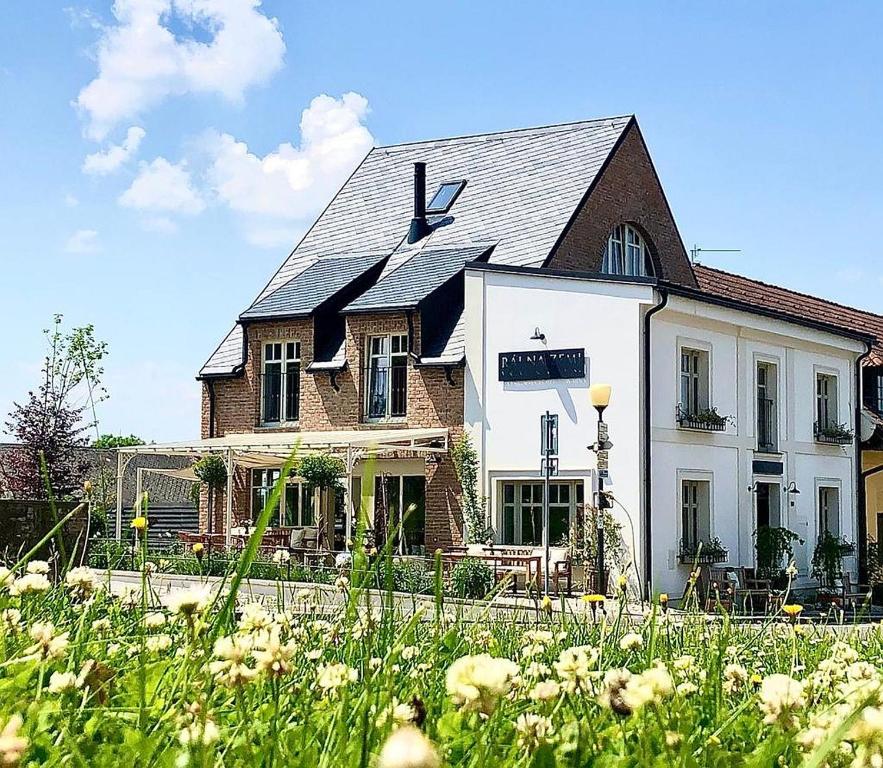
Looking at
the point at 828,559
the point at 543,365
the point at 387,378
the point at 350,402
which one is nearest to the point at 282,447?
the point at 350,402

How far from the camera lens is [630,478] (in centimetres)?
2208

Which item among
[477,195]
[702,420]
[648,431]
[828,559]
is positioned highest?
[477,195]

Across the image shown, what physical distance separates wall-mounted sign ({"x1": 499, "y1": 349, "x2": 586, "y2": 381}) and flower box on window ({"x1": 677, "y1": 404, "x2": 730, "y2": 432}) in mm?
1851

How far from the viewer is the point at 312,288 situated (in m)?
27.7

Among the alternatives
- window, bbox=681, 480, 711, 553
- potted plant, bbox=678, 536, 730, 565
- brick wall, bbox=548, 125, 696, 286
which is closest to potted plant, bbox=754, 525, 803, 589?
potted plant, bbox=678, 536, 730, 565

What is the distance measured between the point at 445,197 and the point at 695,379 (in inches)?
298

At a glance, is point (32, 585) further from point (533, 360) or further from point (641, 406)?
point (533, 360)

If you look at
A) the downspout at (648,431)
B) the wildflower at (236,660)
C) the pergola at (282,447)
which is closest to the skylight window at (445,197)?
the pergola at (282,447)

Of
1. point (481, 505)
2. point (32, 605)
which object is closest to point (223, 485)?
point (481, 505)

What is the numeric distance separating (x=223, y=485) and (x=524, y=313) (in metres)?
7.61

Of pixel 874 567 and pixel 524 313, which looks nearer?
pixel 524 313

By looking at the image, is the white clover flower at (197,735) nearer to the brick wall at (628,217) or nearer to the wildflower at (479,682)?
the wildflower at (479,682)

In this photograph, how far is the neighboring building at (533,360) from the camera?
22.5 m

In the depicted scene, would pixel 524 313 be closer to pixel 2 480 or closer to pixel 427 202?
pixel 427 202
